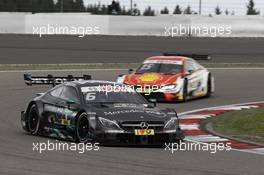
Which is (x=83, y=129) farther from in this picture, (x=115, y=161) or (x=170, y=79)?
(x=170, y=79)

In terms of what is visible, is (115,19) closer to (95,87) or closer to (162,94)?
(162,94)

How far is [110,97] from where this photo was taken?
13461 mm

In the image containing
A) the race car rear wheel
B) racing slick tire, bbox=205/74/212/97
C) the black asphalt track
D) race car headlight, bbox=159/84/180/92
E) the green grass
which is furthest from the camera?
racing slick tire, bbox=205/74/212/97

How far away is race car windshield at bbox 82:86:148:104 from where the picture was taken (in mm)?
13289

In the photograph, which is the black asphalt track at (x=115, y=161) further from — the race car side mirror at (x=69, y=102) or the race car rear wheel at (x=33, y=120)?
the race car side mirror at (x=69, y=102)

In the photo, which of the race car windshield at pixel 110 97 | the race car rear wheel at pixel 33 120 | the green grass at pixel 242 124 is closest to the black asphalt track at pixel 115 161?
the race car rear wheel at pixel 33 120

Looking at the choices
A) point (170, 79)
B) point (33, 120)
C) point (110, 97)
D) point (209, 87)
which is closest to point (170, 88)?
point (170, 79)

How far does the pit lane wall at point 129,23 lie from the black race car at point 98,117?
20.4 metres

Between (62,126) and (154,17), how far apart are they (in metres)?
23.3

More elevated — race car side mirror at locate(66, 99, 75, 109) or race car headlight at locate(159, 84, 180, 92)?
race car side mirror at locate(66, 99, 75, 109)

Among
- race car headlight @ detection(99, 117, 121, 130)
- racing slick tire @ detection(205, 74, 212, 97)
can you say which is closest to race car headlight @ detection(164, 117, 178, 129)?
race car headlight @ detection(99, 117, 121, 130)

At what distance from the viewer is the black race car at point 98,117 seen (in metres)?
12.3

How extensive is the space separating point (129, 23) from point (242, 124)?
20.6m

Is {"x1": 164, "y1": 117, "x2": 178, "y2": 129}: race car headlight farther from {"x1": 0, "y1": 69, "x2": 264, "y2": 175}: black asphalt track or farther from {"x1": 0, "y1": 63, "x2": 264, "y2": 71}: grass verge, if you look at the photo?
{"x1": 0, "y1": 63, "x2": 264, "y2": 71}: grass verge
